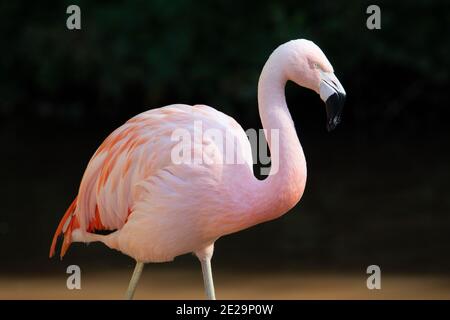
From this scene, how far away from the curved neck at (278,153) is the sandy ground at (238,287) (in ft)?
5.96

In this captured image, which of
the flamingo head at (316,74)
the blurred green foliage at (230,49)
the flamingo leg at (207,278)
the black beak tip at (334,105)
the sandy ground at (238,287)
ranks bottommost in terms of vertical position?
the sandy ground at (238,287)

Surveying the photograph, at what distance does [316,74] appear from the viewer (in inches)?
146

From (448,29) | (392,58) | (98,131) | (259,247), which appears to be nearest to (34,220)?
(259,247)

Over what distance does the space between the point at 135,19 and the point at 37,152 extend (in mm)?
1815

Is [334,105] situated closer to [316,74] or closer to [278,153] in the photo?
[316,74]

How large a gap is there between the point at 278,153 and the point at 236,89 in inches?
251

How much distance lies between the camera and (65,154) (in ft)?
32.3

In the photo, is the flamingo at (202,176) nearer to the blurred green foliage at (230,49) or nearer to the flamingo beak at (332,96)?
the flamingo beak at (332,96)

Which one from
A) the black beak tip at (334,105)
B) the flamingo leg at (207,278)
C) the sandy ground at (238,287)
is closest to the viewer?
the black beak tip at (334,105)

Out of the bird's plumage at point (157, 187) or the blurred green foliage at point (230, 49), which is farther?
the blurred green foliage at point (230, 49)

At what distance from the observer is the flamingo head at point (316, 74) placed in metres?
3.63

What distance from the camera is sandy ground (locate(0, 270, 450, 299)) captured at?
18.0 feet

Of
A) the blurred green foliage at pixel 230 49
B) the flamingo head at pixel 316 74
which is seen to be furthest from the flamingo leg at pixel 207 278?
the blurred green foliage at pixel 230 49

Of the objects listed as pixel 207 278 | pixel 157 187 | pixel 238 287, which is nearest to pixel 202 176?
pixel 157 187
